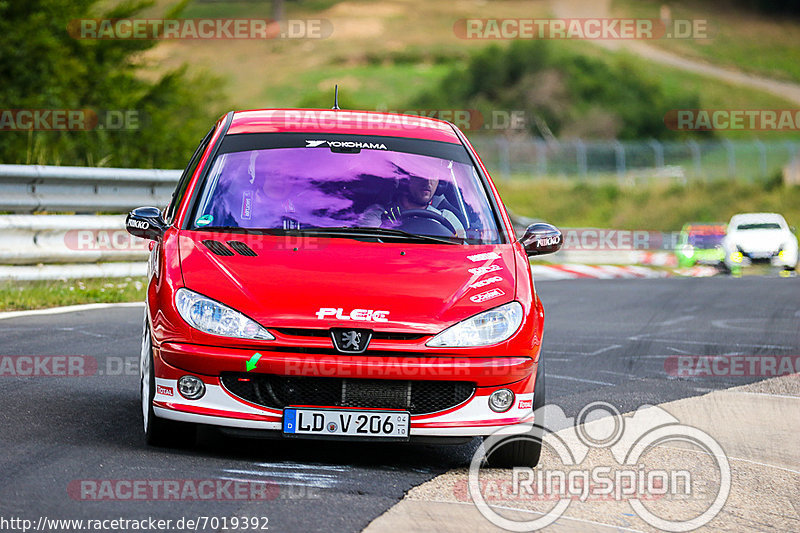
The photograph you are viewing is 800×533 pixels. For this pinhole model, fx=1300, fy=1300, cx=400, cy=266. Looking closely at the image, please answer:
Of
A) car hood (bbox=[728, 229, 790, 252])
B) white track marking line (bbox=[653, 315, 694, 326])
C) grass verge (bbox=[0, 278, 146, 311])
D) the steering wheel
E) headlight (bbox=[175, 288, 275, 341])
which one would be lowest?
car hood (bbox=[728, 229, 790, 252])

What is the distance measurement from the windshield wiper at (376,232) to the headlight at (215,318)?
816mm

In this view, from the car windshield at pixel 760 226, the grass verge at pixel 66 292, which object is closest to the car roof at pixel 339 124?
the grass verge at pixel 66 292

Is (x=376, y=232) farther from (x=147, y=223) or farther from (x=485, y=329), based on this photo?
(x=147, y=223)

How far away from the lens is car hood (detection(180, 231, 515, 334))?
570 cm

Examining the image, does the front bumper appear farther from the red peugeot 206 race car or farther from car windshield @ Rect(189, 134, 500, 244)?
car windshield @ Rect(189, 134, 500, 244)

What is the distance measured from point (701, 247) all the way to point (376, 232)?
24.3m

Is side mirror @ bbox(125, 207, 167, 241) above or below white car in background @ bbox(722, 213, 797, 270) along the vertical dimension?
above

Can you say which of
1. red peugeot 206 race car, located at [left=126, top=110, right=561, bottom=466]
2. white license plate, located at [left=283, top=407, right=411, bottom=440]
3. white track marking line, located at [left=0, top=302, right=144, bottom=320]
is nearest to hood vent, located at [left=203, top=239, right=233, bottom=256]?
red peugeot 206 race car, located at [left=126, top=110, right=561, bottom=466]

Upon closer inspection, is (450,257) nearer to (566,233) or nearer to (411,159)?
(411,159)

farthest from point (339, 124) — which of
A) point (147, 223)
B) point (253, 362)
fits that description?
point (253, 362)

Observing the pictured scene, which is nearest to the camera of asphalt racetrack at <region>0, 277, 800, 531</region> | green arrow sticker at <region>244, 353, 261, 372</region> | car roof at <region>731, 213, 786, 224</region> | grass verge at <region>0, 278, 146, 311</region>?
asphalt racetrack at <region>0, 277, 800, 531</region>

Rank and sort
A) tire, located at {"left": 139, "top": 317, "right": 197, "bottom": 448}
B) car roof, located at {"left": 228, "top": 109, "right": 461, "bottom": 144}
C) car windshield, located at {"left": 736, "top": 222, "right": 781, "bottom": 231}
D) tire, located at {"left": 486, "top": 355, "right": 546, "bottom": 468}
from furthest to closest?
car windshield, located at {"left": 736, "top": 222, "right": 781, "bottom": 231} → car roof, located at {"left": 228, "top": 109, "right": 461, "bottom": 144} → tire, located at {"left": 486, "top": 355, "right": 546, "bottom": 468} → tire, located at {"left": 139, "top": 317, "right": 197, "bottom": 448}

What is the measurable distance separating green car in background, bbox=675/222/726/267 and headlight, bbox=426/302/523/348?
77.9 feet

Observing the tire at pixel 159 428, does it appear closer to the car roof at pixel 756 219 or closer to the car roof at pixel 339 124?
the car roof at pixel 339 124
